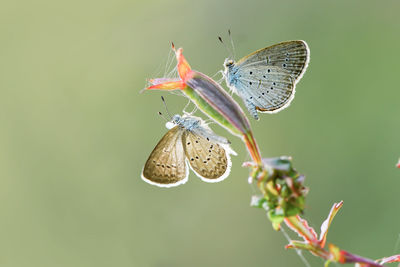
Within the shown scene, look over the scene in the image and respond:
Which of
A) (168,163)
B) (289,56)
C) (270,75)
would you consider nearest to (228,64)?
(270,75)

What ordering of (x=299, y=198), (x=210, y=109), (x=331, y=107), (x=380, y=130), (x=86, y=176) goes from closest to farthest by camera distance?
(x=299, y=198), (x=210, y=109), (x=380, y=130), (x=331, y=107), (x=86, y=176)

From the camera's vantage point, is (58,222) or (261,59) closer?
(261,59)

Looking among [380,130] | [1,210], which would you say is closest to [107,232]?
[1,210]

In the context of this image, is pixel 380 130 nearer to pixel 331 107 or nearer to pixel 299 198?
pixel 331 107

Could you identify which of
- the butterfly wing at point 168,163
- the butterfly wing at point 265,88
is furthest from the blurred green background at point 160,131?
the butterfly wing at point 168,163

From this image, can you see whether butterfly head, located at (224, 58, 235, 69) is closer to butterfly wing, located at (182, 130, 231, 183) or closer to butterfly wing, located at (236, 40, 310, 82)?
butterfly wing, located at (236, 40, 310, 82)

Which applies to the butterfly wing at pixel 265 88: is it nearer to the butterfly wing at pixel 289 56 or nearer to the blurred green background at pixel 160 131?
the butterfly wing at pixel 289 56
